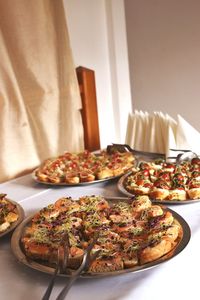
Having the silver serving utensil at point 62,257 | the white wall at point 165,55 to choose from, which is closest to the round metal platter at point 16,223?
the silver serving utensil at point 62,257

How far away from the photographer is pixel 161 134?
154 cm

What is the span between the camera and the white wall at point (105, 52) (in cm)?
213

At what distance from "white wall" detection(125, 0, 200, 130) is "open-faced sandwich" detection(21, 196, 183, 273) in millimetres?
2018

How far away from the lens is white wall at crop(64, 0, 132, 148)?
213cm

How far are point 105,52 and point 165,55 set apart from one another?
0.68 m

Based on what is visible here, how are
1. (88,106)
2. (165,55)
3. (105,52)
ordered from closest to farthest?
(88,106) → (105,52) → (165,55)

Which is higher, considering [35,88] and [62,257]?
[35,88]

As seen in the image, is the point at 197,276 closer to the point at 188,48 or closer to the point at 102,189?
the point at 102,189

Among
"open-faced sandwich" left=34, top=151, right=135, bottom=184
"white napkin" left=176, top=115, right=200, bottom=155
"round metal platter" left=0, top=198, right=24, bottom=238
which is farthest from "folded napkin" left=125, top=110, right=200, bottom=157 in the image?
"round metal platter" left=0, top=198, right=24, bottom=238

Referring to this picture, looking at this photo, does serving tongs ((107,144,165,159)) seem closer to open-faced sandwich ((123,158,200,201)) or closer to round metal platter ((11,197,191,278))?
open-faced sandwich ((123,158,200,201))

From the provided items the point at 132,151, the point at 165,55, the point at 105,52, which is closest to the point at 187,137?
the point at 132,151

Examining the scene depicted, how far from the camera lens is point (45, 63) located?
5.71 feet

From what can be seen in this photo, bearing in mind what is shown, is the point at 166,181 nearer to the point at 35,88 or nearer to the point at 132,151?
the point at 132,151

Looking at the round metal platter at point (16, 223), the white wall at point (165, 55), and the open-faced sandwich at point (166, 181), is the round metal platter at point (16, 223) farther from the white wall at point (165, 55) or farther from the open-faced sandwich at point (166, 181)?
the white wall at point (165, 55)
